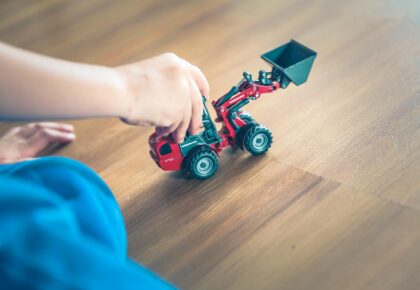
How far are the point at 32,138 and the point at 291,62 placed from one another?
59 cm

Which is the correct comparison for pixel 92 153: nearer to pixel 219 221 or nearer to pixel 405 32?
pixel 219 221

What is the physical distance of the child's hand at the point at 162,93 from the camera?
71 cm

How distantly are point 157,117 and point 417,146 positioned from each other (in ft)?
1.59

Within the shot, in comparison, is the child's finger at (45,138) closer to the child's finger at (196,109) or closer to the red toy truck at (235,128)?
the red toy truck at (235,128)

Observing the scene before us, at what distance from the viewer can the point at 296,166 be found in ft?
3.16

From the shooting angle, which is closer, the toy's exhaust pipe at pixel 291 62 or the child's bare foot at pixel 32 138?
the toy's exhaust pipe at pixel 291 62

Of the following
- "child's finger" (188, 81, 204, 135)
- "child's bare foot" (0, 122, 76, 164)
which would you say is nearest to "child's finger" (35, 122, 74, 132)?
"child's bare foot" (0, 122, 76, 164)

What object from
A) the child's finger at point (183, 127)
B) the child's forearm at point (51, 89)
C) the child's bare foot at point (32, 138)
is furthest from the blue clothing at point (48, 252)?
the child's bare foot at point (32, 138)

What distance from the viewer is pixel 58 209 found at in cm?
55

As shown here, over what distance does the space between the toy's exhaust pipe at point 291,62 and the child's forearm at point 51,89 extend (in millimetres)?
336

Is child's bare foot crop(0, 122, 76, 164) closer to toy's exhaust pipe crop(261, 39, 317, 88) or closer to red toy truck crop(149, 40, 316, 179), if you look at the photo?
red toy truck crop(149, 40, 316, 179)

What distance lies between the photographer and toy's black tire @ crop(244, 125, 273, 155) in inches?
37.5

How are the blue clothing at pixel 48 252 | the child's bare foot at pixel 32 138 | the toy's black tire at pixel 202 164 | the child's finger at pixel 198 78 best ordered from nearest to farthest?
the blue clothing at pixel 48 252 → the child's finger at pixel 198 78 → the toy's black tire at pixel 202 164 → the child's bare foot at pixel 32 138

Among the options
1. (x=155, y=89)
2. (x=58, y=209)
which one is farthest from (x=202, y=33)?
(x=58, y=209)
